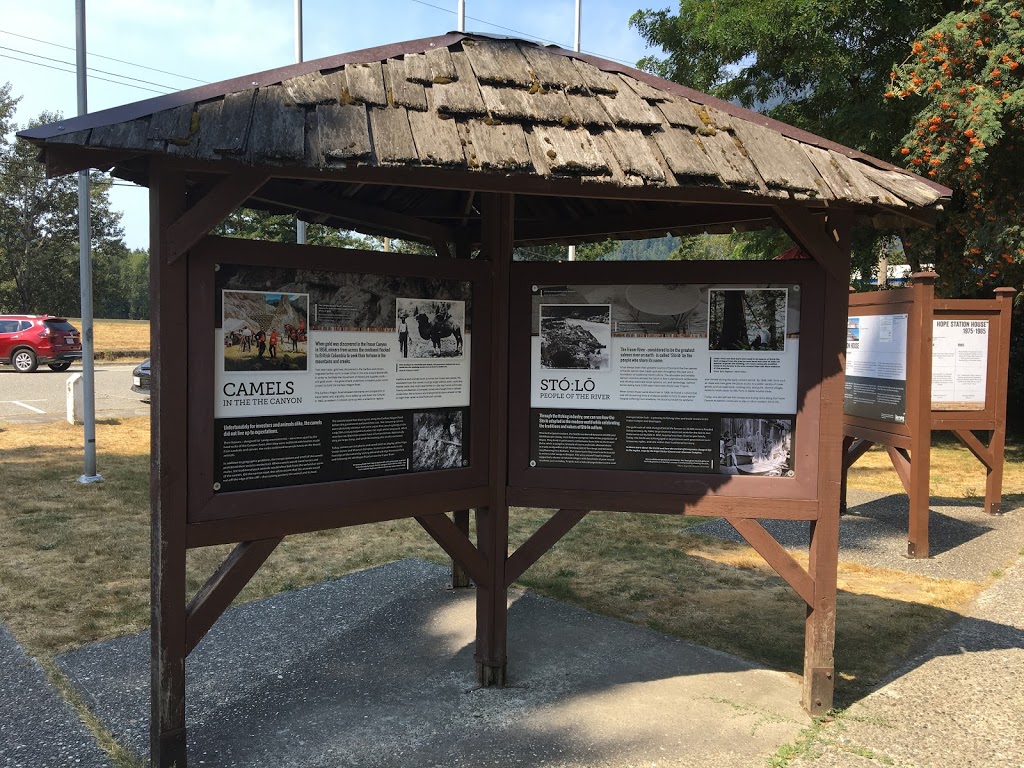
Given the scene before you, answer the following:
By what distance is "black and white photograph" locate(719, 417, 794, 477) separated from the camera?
13.0 feet

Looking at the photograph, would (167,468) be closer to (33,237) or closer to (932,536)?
(932,536)

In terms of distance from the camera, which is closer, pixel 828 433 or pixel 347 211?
pixel 828 433

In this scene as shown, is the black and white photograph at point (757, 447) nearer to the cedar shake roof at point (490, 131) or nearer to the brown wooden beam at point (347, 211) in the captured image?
the cedar shake roof at point (490, 131)

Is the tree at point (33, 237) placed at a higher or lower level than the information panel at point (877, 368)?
higher

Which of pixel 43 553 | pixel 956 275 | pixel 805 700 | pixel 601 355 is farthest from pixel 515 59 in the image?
pixel 956 275

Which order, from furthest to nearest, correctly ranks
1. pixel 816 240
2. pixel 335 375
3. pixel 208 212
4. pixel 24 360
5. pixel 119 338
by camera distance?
1. pixel 119 338
2. pixel 24 360
3. pixel 816 240
4. pixel 335 375
5. pixel 208 212

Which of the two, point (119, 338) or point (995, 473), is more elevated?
point (119, 338)

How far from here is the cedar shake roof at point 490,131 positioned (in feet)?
9.80

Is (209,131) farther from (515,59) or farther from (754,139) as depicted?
(754,139)

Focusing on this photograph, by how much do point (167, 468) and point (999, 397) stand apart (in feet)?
28.3

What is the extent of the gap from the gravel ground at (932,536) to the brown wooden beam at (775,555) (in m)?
3.22

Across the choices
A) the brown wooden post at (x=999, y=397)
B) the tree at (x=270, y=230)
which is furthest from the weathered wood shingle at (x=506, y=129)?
the tree at (x=270, y=230)

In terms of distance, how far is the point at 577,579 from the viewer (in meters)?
6.28

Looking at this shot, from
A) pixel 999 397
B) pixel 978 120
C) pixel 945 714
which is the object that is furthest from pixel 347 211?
pixel 978 120
